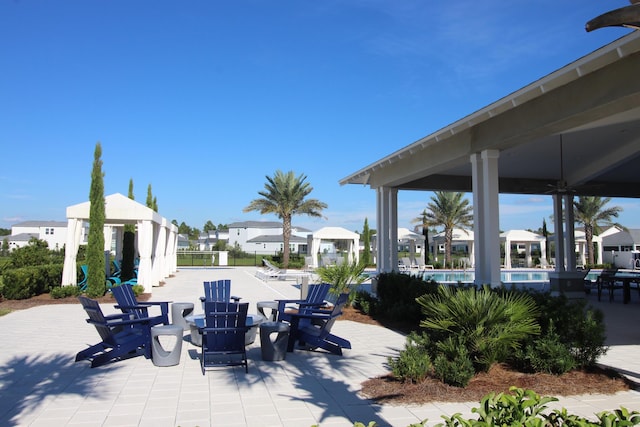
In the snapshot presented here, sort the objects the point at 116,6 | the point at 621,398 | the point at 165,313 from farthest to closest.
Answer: the point at 116,6 → the point at 165,313 → the point at 621,398

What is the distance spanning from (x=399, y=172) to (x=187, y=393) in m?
9.27

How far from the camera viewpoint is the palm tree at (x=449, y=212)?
3350cm

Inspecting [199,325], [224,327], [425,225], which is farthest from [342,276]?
[425,225]

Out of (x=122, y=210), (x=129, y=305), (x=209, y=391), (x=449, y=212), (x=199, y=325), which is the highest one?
(x=449, y=212)

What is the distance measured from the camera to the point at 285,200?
32719 millimetres

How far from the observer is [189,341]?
8.14 metres

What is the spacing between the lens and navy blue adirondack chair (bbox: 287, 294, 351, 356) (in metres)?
6.89

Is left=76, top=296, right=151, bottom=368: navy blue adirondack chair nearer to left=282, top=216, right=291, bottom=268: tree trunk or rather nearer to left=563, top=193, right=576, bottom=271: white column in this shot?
left=563, top=193, right=576, bottom=271: white column

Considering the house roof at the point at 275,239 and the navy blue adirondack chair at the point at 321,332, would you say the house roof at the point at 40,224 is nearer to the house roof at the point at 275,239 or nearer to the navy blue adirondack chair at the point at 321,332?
the house roof at the point at 275,239

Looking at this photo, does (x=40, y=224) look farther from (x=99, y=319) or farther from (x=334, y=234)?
(x=99, y=319)

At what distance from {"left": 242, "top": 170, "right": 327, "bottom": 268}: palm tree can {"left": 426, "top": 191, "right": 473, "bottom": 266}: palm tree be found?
8038 mm

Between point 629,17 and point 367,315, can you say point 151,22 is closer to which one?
point 367,315

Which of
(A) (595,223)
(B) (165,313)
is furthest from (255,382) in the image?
(A) (595,223)

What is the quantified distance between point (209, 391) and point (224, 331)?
983mm
